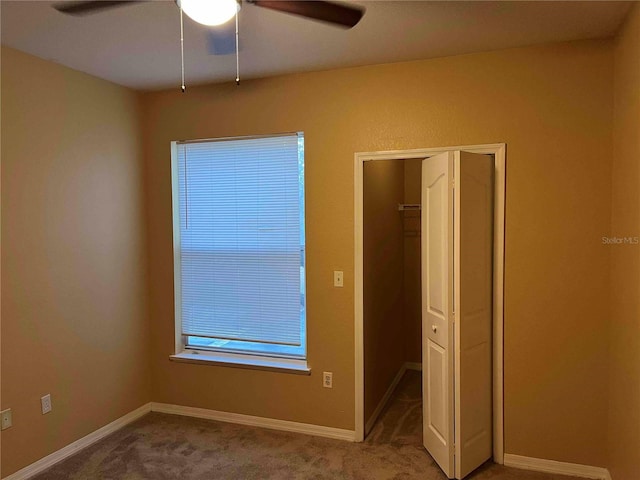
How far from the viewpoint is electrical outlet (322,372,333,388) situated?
3.21m

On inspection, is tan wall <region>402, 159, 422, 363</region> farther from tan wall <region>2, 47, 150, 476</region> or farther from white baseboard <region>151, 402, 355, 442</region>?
tan wall <region>2, 47, 150, 476</region>

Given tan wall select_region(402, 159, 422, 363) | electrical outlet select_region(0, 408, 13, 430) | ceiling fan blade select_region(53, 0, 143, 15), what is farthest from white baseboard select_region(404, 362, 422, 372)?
ceiling fan blade select_region(53, 0, 143, 15)

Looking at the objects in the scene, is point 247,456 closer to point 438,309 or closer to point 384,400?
point 384,400

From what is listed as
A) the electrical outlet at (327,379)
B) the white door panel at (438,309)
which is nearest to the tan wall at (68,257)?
the electrical outlet at (327,379)

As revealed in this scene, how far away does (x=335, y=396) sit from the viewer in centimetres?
320

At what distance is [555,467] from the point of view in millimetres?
2725

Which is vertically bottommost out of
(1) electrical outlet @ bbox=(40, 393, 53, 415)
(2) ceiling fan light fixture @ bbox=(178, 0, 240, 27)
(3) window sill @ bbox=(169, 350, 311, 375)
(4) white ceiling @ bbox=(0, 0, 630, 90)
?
(1) electrical outlet @ bbox=(40, 393, 53, 415)

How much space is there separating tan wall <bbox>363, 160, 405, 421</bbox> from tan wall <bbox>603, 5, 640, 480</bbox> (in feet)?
4.83

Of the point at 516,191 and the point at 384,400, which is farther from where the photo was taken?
the point at 384,400

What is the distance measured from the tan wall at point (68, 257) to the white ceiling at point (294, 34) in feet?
1.07

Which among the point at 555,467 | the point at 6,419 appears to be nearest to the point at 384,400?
the point at 555,467

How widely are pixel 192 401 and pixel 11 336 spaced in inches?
56.4

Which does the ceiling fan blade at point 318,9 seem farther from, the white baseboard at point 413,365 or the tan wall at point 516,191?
the white baseboard at point 413,365

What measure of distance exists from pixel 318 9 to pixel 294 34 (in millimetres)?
845
